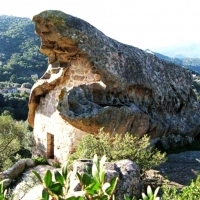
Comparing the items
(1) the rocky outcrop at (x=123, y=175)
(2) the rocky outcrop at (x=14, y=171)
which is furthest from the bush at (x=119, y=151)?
(2) the rocky outcrop at (x=14, y=171)

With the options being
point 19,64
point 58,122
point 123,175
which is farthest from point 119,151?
point 19,64

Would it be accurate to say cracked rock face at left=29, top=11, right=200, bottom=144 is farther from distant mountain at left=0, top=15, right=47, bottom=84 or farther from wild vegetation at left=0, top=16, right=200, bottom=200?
distant mountain at left=0, top=15, right=47, bottom=84

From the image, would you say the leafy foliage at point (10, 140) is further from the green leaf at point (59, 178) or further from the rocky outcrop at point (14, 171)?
the green leaf at point (59, 178)

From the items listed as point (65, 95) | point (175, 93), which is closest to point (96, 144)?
point (65, 95)

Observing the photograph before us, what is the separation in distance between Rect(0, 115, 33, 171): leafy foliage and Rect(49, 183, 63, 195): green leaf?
11951 mm

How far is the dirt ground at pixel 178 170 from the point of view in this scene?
10272 mm

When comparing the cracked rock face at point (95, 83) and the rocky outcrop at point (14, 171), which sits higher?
the cracked rock face at point (95, 83)

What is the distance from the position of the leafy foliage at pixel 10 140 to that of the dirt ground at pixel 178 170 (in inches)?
233

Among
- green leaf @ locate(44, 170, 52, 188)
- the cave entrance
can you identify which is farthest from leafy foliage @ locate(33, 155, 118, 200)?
the cave entrance

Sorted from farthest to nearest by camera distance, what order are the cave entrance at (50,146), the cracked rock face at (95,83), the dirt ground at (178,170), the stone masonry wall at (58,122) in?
the cave entrance at (50,146)
the stone masonry wall at (58,122)
the cracked rock face at (95,83)
the dirt ground at (178,170)

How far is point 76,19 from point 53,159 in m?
5.12

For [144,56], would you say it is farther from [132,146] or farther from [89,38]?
[132,146]

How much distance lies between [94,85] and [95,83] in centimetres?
8

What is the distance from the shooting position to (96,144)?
973cm
